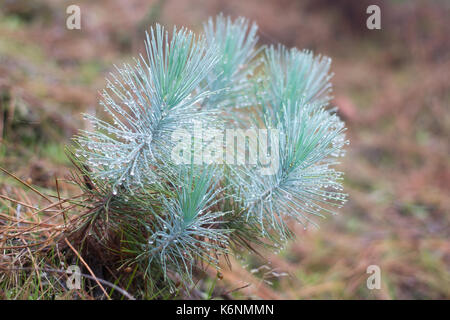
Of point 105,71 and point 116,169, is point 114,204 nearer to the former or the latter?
point 116,169

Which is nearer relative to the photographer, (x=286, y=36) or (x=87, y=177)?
(x=87, y=177)

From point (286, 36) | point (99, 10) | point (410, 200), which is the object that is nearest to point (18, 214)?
point (410, 200)

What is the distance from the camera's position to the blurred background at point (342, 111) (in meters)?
1.74

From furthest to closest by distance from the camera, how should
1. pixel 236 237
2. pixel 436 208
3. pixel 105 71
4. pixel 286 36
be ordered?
pixel 286 36 → pixel 105 71 → pixel 436 208 → pixel 236 237

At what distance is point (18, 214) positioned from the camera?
0.99 meters

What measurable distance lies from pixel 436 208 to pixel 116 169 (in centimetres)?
246

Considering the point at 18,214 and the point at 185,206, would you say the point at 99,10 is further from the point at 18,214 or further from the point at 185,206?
the point at 185,206

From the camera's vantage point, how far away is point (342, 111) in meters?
1.88

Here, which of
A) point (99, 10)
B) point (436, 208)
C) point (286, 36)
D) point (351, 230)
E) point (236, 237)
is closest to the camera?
point (236, 237)

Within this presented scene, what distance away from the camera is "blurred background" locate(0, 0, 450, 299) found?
1.74m

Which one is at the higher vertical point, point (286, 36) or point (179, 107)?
point (286, 36)

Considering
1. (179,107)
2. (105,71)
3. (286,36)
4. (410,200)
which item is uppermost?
(286,36)

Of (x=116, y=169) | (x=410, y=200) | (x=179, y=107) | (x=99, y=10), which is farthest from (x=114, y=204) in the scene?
(x=99, y=10)

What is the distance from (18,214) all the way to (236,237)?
0.60 metres
